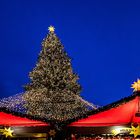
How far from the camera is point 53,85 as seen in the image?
75.3 ft

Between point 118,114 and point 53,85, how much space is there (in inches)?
522

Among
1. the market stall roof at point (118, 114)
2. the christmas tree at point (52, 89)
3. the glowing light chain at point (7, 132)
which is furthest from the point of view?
the christmas tree at point (52, 89)

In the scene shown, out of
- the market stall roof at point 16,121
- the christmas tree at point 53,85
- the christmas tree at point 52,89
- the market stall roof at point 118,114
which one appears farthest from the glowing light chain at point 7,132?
the christmas tree at point 53,85

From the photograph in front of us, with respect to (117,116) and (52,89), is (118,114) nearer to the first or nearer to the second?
(117,116)

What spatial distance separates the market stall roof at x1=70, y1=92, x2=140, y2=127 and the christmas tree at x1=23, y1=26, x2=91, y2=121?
11.3 m

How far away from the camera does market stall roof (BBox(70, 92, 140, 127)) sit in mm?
9680

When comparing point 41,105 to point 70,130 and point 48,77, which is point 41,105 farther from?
point 70,130

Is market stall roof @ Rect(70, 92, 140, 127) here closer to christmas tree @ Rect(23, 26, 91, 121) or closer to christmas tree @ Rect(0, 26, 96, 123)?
christmas tree @ Rect(0, 26, 96, 123)

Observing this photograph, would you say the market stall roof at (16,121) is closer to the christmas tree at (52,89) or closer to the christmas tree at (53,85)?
the christmas tree at (52,89)

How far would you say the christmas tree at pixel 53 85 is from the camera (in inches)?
859

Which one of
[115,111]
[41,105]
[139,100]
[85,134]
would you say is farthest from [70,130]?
[41,105]

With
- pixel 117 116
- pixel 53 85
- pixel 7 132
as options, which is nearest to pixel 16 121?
pixel 7 132

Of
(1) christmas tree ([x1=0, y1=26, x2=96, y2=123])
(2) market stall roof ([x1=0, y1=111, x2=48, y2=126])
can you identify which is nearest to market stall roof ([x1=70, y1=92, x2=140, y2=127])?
(2) market stall roof ([x1=0, y1=111, x2=48, y2=126])

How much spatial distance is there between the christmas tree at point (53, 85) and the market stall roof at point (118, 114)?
1134 centimetres
